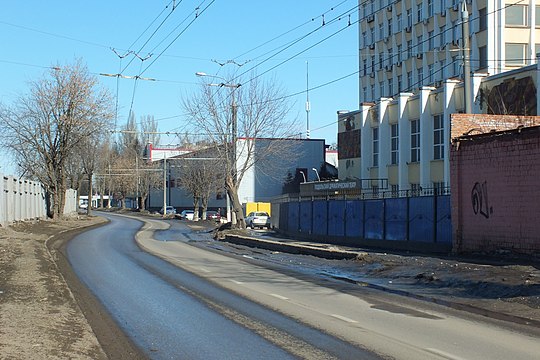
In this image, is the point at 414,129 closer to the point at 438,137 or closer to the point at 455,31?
the point at 438,137

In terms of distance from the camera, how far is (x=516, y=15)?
52125mm

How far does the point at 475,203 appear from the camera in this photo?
22.1 m

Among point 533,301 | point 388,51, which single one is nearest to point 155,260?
point 533,301

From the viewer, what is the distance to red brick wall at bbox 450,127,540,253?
1961 cm

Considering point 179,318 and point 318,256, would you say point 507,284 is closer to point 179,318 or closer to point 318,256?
point 179,318

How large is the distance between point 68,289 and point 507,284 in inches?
358

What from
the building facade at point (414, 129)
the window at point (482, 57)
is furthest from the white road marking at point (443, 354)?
the window at point (482, 57)

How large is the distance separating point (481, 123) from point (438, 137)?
1994 cm

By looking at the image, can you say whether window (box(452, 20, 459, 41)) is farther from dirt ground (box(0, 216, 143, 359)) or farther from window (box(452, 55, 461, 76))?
dirt ground (box(0, 216, 143, 359))

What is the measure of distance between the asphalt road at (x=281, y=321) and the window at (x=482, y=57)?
38.3 meters

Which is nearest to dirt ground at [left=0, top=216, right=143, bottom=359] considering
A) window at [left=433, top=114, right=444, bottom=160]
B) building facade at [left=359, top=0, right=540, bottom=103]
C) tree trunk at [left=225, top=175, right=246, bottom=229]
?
tree trunk at [left=225, top=175, right=246, bottom=229]

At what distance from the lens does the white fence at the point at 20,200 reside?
32.6 m

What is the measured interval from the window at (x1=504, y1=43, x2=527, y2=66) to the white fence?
116 ft

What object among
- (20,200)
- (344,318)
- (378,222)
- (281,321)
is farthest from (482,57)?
(281,321)
